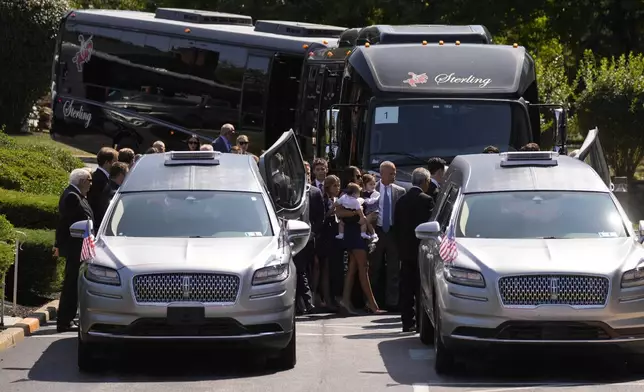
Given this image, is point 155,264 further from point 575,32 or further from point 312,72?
point 575,32

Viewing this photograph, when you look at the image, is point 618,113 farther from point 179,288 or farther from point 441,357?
point 179,288

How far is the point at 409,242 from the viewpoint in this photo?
49.8 feet

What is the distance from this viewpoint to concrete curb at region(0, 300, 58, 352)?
45.9 ft

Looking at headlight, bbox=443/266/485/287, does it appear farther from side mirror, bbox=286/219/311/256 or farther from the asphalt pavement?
side mirror, bbox=286/219/311/256

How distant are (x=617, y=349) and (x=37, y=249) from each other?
25.6 feet

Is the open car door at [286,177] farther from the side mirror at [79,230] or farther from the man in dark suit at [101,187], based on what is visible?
the side mirror at [79,230]

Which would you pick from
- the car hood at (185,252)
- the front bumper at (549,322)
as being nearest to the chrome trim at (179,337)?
the car hood at (185,252)

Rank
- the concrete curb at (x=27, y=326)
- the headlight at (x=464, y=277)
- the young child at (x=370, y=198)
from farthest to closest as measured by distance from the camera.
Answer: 1. the young child at (x=370, y=198)
2. the concrete curb at (x=27, y=326)
3. the headlight at (x=464, y=277)

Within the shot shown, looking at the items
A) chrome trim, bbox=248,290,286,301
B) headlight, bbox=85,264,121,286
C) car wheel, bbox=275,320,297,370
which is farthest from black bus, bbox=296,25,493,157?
headlight, bbox=85,264,121,286

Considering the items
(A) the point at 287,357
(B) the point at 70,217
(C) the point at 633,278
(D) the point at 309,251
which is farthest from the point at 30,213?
(C) the point at 633,278

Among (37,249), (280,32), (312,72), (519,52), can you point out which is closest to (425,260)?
(37,249)

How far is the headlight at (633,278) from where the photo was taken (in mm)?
11648

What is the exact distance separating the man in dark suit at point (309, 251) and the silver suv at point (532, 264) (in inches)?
147

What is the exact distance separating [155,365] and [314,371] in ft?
4.68
